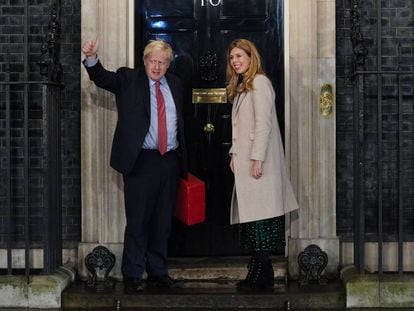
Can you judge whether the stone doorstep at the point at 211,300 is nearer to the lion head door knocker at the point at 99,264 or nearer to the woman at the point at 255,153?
the lion head door knocker at the point at 99,264

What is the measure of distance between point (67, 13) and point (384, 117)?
8.88ft

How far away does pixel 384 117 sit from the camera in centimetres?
578

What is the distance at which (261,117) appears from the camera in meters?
5.05

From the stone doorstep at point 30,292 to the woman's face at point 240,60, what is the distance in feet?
6.80

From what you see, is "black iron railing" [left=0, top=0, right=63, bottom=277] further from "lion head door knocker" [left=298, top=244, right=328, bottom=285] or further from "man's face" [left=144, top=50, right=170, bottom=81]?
"lion head door knocker" [left=298, top=244, right=328, bottom=285]

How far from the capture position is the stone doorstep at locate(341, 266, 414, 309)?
5.24 metres

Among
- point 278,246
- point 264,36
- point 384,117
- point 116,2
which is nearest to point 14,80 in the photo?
point 116,2

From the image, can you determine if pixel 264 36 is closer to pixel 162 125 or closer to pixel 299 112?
pixel 299 112

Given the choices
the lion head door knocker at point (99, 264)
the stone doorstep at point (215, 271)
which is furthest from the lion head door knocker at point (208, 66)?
the lion head door knocker at point (99, 264)

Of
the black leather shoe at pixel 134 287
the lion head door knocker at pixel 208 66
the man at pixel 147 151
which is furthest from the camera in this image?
the lion head door knocker at pixel 208 66

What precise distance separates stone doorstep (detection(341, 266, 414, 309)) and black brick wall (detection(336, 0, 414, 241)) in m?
0.62

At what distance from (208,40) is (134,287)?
2105mm

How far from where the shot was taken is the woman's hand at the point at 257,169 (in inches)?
200

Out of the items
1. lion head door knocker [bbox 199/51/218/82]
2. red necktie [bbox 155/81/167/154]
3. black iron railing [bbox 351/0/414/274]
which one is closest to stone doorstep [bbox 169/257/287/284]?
black iron railing [bbox 351/0/414/274]
